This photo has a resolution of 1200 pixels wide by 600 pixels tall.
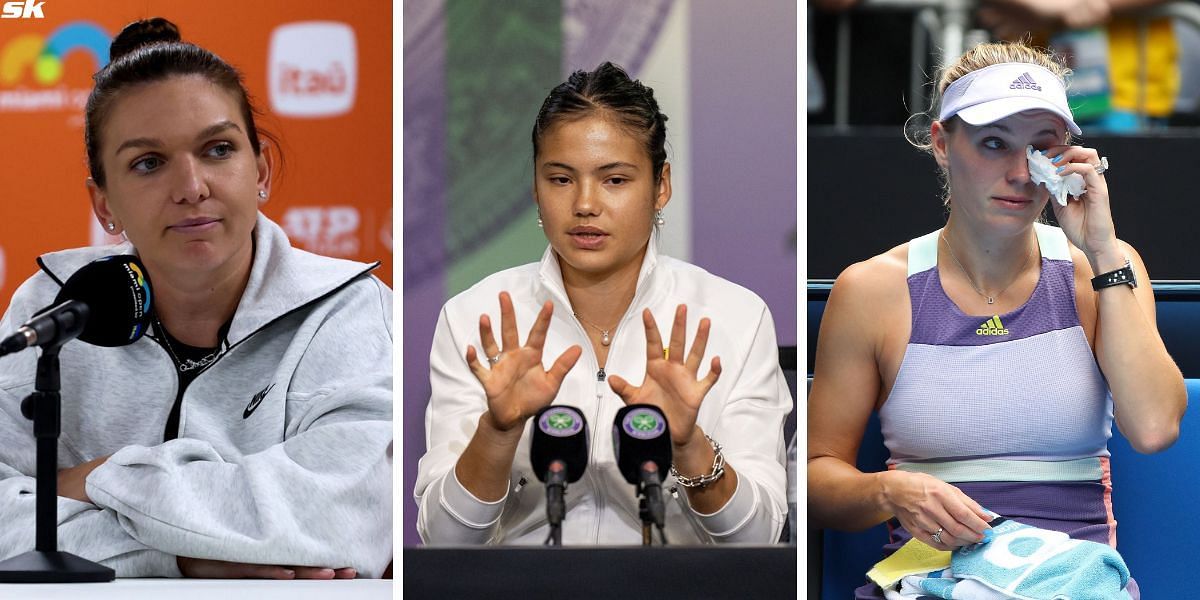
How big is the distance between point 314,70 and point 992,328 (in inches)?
55.2

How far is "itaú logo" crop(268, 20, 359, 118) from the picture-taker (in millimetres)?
2570

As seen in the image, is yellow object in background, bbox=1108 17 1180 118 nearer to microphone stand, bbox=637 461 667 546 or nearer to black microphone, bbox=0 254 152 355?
microphone stand, bbox=637 461 667 546

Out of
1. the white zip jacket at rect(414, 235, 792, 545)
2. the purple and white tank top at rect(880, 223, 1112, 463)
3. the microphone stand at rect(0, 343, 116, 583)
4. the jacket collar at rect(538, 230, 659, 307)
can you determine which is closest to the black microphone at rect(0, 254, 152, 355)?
the microphone stand at rect(0, 343, 116, 583)

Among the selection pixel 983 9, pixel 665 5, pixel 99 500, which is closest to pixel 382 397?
pixel 99 500

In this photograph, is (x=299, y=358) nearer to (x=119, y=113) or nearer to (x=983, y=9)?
(x=119, y=113)

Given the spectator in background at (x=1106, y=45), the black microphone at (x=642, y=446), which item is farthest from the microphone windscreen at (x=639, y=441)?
the spectator in background at (x=1106, y=45)

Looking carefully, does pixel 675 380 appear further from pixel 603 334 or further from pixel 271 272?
pixel 271 272

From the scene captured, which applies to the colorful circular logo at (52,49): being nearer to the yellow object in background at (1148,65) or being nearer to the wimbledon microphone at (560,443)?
the wimbledon microphone at (560,443)

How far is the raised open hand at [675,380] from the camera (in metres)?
1.97

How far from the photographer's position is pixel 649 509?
6.26ft

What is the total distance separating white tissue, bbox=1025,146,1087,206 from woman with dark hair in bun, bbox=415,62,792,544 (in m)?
0.56

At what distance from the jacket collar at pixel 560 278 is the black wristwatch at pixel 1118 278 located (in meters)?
0.76

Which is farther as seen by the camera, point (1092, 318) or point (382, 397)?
point (382, 397)

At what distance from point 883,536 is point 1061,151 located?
0.75 m
